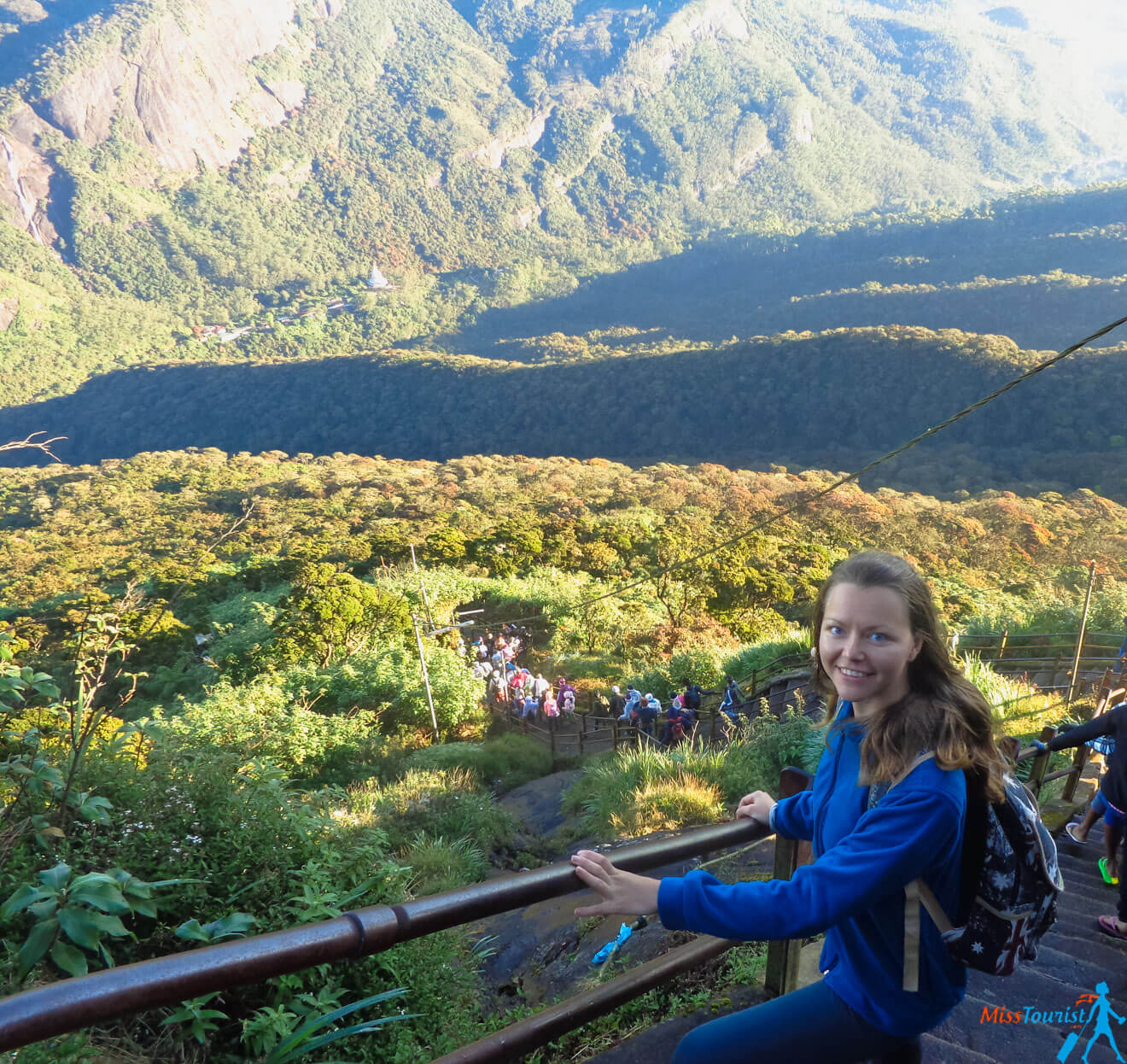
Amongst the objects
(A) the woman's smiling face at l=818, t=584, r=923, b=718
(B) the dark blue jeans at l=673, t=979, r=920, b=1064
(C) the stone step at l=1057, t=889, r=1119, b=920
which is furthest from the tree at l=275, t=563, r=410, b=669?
(A) the woman's smiling face at l=818, t=584, r=923, b=718

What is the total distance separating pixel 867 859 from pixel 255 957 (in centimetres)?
85

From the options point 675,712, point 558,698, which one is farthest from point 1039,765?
point 558,698

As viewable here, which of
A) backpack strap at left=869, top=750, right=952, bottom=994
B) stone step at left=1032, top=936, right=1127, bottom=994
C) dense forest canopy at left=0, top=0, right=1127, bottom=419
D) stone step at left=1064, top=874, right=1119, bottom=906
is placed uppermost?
dense forest canopy at left=0, top=0, right=1127, bottom=419

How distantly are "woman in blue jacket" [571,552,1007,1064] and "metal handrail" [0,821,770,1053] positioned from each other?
0.15m

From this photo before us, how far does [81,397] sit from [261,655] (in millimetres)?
91704

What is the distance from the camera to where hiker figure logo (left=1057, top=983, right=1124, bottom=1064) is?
211 centimetres

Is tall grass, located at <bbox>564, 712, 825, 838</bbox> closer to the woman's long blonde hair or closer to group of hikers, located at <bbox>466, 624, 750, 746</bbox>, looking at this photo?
group of hikers, located at <bbox>466, 624, 750, 746</bbox>

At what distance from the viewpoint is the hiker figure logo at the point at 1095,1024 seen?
2.11m

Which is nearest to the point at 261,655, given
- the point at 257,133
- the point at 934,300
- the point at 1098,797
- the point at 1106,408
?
the point at 1098,797

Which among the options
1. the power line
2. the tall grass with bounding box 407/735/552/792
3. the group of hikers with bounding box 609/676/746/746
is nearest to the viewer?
the power line

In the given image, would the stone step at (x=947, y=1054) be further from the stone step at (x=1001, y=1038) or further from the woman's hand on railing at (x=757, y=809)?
the woman's hand on railing at (x=757, y=809)

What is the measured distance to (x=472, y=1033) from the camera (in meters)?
3.22

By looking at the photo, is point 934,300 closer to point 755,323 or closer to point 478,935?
point 755,323

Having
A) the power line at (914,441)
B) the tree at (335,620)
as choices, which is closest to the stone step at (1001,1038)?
the power line at (914,441)
